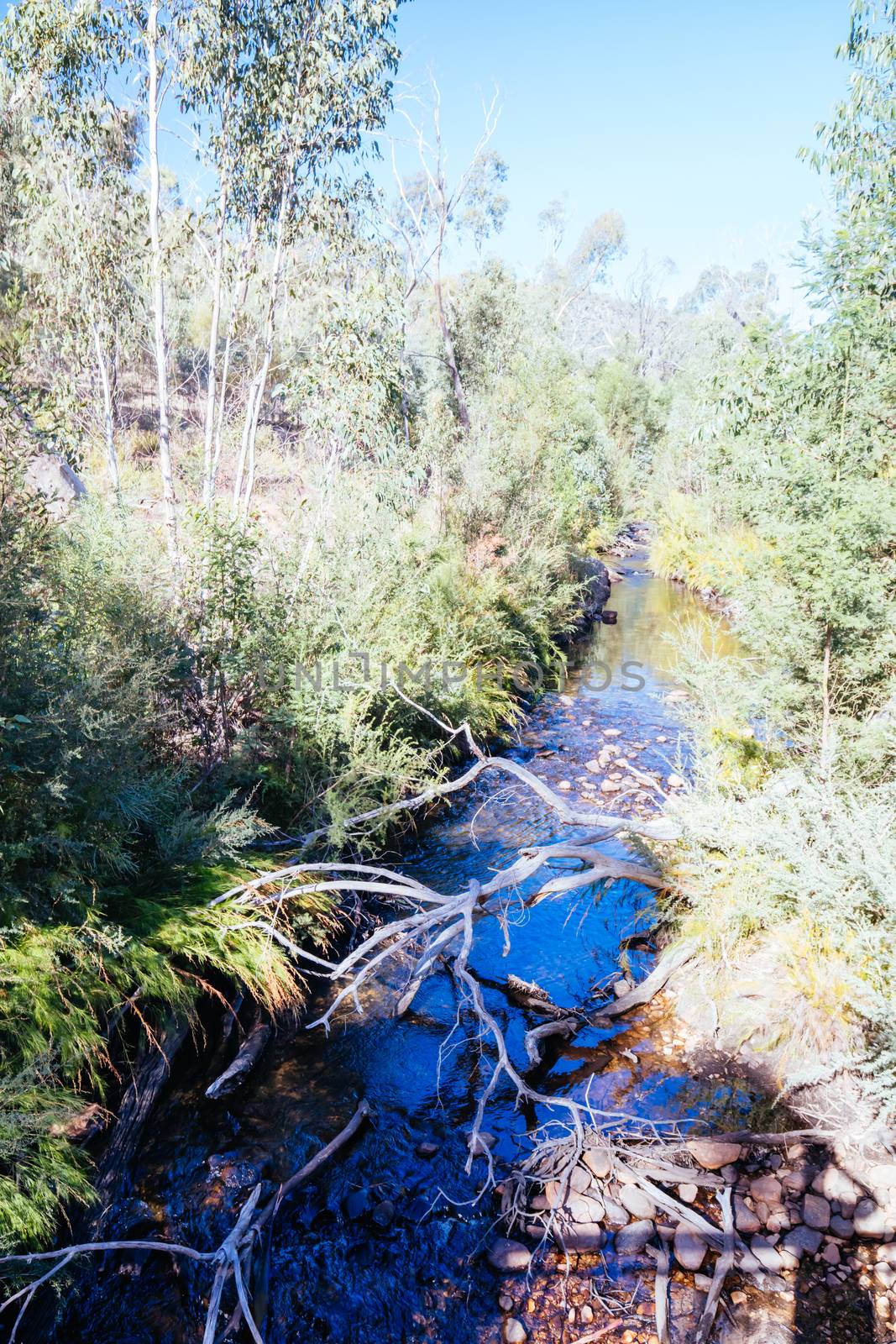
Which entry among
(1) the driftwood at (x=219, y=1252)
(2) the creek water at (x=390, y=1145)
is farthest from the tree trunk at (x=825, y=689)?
(1) the driftwood at (x=219, y=1252)

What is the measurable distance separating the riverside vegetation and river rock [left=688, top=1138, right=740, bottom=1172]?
62cm

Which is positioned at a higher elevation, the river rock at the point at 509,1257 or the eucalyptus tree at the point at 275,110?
the eucalyptus tree at the point at 275,110

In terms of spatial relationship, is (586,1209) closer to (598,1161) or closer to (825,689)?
(598,1161)

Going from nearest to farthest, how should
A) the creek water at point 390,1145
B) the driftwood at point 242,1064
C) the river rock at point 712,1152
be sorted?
the creek water at point 390,1145 → the river rock at point 712,1152 → the driftwood at point 242,1064

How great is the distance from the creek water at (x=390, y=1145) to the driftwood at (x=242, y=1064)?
64 millimetres

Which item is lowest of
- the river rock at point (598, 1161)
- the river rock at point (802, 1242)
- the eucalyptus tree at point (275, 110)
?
the river rock at point (598, 1161)

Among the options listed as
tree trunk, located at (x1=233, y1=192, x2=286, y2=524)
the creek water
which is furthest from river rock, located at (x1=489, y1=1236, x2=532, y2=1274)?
tree trunk, located at (x1=233, y1=192, x2=286, y2=524)

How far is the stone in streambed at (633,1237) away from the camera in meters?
3.40

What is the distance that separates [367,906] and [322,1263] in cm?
293

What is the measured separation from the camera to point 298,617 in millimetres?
6996

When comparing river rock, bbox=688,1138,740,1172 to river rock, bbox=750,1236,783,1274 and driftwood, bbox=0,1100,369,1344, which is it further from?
driftwood, bbox=0,1100,369,1344

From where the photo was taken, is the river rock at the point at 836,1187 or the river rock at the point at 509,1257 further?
the river rock at the point at 836,1187

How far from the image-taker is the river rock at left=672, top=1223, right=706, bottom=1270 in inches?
130

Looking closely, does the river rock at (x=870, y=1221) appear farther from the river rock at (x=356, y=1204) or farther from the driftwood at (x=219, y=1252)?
the driftwood at (x=219, y=1252)
